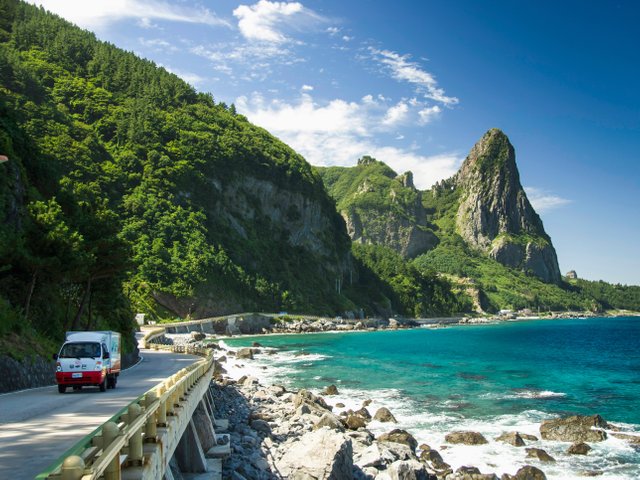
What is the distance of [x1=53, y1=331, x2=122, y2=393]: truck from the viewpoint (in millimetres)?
19884

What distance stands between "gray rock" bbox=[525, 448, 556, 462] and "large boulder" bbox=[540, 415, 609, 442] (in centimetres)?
363

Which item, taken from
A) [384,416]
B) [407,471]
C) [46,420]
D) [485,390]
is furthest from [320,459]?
[485,390]

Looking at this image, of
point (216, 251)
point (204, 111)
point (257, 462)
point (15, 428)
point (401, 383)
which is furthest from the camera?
point (204, 111)

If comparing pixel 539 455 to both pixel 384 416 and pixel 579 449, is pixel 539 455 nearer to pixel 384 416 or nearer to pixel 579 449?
pixel 579 449

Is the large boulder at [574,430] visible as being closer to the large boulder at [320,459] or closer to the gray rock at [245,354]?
the large boulder at [320,459]

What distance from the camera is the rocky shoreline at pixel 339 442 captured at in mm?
16797

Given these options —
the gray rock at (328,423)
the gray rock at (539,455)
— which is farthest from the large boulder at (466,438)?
the gray rock at (328,423)

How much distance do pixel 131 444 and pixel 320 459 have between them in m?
9.82

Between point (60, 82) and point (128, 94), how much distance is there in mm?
21008

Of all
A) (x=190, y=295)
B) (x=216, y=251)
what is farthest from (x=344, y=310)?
(x=190, y=295)

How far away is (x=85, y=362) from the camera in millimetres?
20031

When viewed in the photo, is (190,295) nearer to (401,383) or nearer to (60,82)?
(401,383)

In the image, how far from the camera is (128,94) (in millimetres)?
149125

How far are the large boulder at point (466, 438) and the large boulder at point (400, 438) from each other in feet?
7.93
